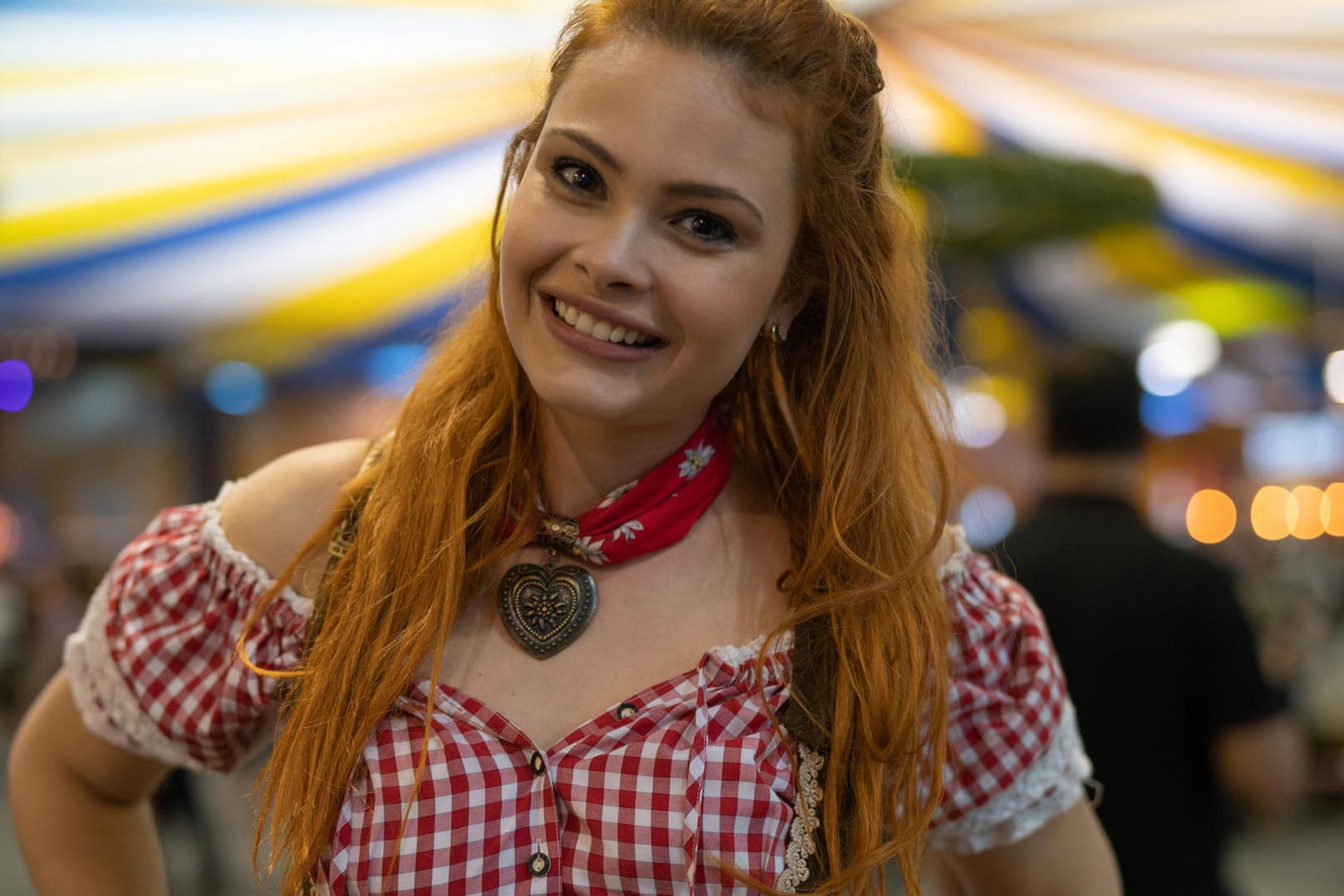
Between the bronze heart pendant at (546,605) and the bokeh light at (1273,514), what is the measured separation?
780 centimetres

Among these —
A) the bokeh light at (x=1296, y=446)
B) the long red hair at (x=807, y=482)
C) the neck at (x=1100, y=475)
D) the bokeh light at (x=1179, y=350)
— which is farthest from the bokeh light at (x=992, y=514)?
the bokeh light at (x=1296, y=446)

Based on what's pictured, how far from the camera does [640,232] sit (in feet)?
3.32

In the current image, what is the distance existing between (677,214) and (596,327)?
0.39 feet

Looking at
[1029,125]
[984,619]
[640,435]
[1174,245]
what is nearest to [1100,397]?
[984,619]

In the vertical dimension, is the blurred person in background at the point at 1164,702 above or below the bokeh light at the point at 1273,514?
below

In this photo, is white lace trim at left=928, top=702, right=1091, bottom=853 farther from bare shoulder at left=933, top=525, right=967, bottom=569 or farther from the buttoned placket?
the buttoned placket

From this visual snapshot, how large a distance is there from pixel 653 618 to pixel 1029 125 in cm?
429

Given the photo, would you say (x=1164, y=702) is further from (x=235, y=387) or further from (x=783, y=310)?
(x=235, y=387)

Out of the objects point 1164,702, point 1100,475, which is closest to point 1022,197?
point 1100,475

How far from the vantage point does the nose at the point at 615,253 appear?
1.00m

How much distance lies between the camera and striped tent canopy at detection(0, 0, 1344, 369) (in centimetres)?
375

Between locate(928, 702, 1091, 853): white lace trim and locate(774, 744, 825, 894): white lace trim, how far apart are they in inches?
8.9

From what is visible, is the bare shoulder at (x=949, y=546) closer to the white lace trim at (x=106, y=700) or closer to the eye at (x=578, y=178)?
the eye at (x=578, y=178)

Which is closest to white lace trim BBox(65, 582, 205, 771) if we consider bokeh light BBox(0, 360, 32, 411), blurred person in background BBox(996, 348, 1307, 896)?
blurred person in background BBox(996, 348, 1307, 896)
